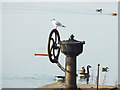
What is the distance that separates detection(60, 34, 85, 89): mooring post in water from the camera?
11.1m

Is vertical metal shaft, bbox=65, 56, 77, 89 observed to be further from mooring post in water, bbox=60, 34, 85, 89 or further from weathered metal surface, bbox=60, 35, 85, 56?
weathered metal surface, bbox=60, 35, 85, 56

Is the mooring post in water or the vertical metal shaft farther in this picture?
the vertical metal shaft

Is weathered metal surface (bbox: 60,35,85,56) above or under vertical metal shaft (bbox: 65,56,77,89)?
above

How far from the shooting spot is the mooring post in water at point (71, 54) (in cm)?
1112

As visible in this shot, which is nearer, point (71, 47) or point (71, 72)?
point (71, 47)

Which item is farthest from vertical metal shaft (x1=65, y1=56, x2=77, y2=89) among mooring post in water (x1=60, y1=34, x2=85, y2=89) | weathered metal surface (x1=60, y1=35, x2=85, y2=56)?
weathered metal surface (x1=60, y1=35, x2=85, y2=56)

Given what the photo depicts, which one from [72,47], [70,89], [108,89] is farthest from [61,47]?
[108,89]

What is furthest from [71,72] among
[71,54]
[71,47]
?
[71,47]

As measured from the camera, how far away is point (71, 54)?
11.2 m

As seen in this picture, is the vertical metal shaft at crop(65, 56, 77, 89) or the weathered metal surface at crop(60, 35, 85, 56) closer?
the weathered metal surface at crop(60, 35, 85, 56)

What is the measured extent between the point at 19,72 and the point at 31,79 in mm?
4168

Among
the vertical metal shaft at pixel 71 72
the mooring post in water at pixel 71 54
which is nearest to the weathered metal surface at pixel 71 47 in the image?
the mooring post in water at pixel 71 54

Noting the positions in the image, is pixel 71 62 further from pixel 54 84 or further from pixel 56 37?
pixel 54 84

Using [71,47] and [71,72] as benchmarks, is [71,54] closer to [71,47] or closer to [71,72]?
[71,47]
